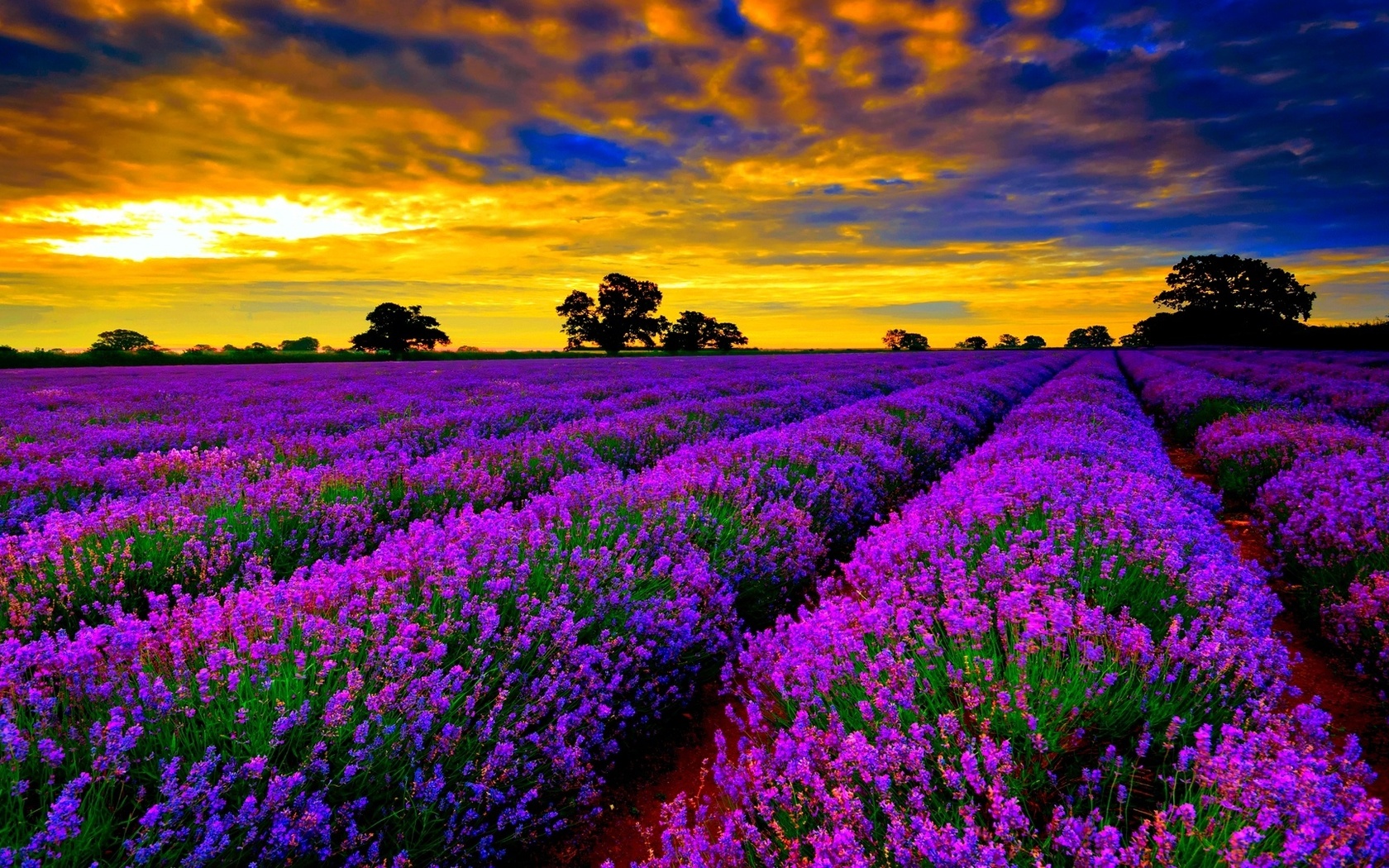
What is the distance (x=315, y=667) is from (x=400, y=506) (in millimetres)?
2636

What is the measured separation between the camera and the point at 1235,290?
6494 cm

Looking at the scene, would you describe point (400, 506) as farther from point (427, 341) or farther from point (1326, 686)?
point (427, 341)

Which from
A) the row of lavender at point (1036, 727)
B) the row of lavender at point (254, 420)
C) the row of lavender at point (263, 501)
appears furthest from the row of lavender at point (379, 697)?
the row of lavender at point (254, 420)

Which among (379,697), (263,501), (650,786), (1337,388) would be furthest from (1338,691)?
(1337,388)

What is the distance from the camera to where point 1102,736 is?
2062mm

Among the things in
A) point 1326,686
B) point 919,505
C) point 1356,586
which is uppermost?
point 919,505

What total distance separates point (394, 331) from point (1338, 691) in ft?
211

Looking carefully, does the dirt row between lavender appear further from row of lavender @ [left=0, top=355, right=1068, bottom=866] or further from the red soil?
row of lavender @ [left=0, top=355, right=1068, bottom=866]

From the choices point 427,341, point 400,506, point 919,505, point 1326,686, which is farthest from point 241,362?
point 1326,686

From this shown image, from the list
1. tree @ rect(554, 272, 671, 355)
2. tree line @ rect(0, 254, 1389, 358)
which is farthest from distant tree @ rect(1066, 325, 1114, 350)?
tree @ rect(554, 272, 671, 355)

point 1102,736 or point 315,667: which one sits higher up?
point 315,667

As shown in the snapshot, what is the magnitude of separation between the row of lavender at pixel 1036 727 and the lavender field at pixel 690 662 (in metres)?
0.02

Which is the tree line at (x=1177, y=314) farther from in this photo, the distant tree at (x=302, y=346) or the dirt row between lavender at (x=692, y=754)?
the dirt row between lavender at (x=692, y=754)

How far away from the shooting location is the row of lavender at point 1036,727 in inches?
58.0
